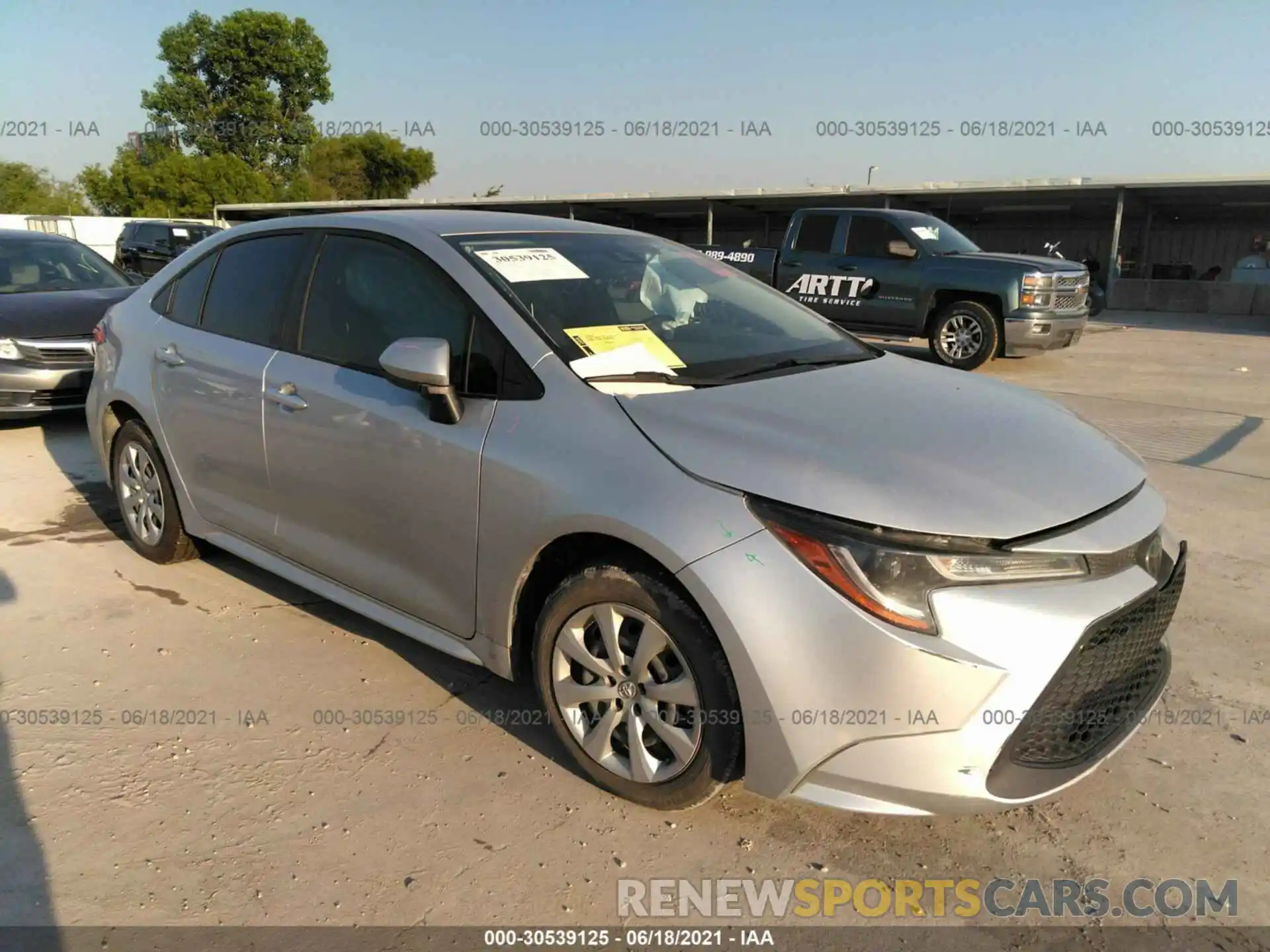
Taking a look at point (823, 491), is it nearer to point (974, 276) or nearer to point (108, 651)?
point (108, 651)

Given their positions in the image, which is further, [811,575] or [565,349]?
[565,349]

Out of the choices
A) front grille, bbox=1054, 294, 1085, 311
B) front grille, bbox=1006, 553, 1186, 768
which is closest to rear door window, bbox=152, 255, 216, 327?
front grille, bbox=1006, 553, 1186, 768

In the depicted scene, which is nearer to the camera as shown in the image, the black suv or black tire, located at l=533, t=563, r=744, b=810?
black tire, located at l=533, t=563, r=744, b=810

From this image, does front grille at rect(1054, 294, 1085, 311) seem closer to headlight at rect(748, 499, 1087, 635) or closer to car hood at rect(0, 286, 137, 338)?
headlight at rect(748, 499, 1087, 635)

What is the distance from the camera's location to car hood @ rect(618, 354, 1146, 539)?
2.18m

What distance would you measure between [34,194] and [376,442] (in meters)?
62.3

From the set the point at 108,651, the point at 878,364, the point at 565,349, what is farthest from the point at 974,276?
the point at 108,651

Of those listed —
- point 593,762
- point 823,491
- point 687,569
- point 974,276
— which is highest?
point 974,276

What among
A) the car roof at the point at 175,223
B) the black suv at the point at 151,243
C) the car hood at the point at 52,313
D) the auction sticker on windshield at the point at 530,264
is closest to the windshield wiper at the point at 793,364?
the auction sticker on windshield at the point at 530,264

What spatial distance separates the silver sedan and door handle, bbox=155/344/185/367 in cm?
16

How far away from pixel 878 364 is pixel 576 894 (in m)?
2.12

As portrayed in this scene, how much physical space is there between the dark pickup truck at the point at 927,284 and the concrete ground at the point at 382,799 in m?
6.76

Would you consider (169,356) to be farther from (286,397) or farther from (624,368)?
(624,368)

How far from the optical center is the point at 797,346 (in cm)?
333
